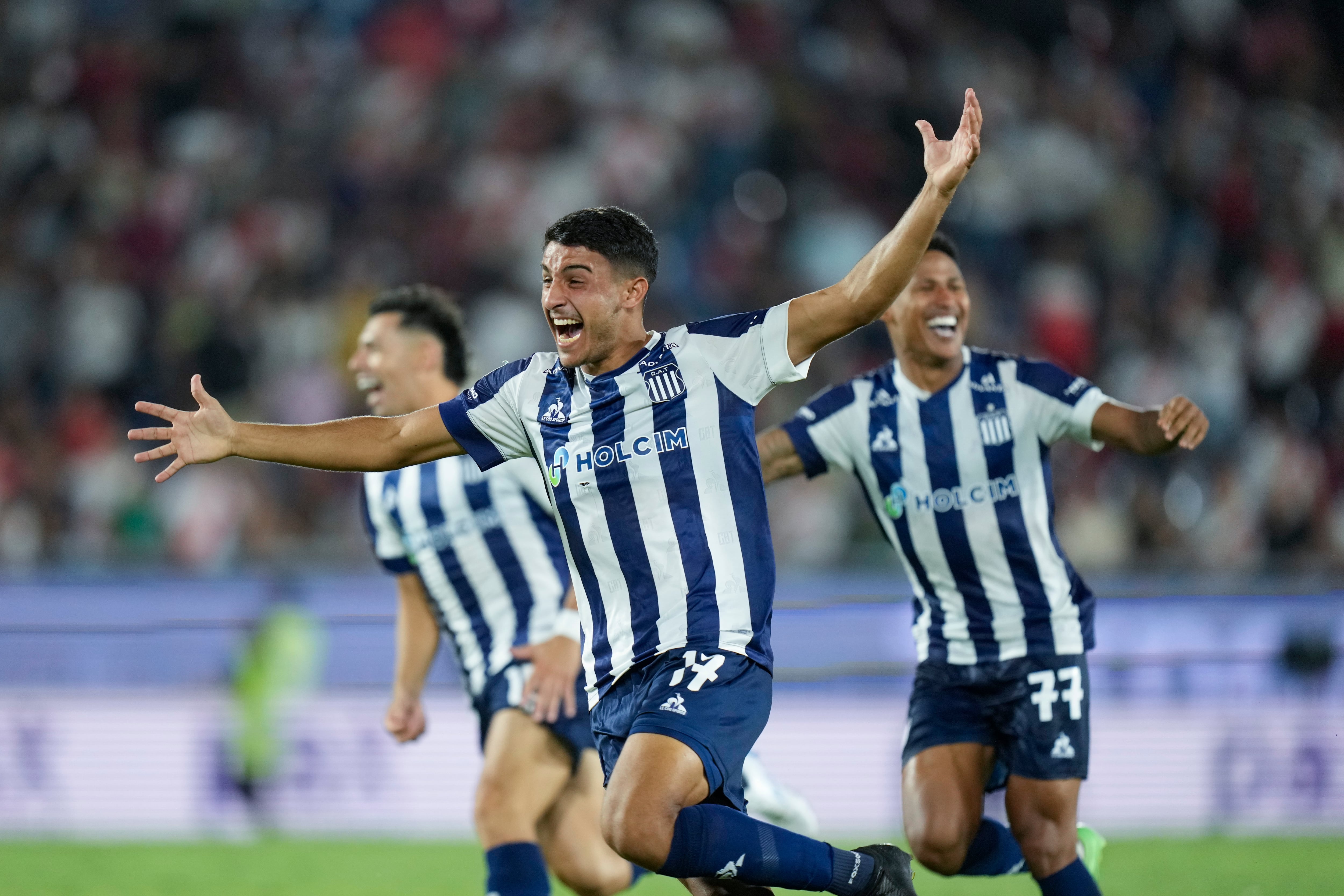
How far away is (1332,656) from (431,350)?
514 centimetres

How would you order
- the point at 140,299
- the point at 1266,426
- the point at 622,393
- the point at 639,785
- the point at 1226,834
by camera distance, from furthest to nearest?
the point at 140,299 < the point at 1266,426 < the point at 1226,834 < the point at 622,393 < the point at 639,785

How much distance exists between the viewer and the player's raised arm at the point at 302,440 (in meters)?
4.23

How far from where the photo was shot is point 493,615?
5660mm

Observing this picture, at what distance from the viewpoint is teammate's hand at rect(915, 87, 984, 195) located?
390cm

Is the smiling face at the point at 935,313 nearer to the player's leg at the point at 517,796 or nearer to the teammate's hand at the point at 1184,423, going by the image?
the teammate's hand at the point at 1184,423

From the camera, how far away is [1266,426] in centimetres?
1059

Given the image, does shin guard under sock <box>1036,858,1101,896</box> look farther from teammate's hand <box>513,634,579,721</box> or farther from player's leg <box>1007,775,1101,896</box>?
teammate's hand <box>513,634,579,721</box>

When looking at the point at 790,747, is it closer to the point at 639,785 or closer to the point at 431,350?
the point at 431,350

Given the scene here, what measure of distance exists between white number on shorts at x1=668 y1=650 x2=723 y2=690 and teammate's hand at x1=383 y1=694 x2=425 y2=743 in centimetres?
190

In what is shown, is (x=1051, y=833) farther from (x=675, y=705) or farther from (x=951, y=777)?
(x=675, y=705)

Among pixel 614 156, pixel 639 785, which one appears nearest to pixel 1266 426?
pixel 614 156

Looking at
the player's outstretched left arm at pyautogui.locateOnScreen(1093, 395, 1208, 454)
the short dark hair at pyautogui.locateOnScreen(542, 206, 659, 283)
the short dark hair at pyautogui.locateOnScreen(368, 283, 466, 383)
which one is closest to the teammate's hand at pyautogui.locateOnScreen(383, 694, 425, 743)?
the short dark hair at pyautogui.locateOnScreen(368, 283, 466, 383)

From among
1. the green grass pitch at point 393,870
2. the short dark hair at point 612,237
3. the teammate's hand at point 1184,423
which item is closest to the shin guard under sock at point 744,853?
the short dark hair at point 612,237

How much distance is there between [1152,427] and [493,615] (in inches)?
94.8
